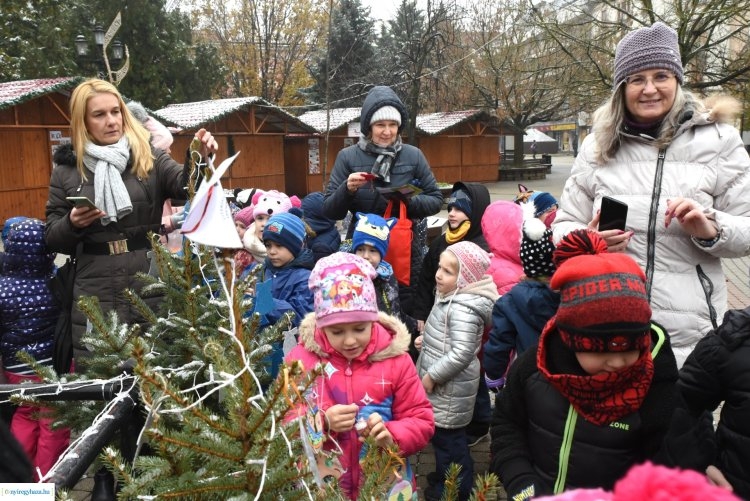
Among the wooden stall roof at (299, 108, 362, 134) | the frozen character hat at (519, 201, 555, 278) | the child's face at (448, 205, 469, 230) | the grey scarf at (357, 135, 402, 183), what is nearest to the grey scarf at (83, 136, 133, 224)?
the grey scarf at (357, 135, 402, 183)

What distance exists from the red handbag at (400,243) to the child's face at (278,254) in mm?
666

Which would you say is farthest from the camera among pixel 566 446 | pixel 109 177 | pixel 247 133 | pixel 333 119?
pixel 333 119

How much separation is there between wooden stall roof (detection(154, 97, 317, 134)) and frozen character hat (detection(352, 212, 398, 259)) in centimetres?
1552

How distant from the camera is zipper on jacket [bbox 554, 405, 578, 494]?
1958mm

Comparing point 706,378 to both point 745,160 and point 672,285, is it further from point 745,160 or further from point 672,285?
point 745,160

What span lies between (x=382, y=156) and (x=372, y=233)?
0.59 metres

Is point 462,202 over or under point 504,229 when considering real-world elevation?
over

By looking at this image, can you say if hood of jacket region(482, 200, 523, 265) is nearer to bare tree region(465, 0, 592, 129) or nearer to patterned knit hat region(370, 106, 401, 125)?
patterned knit hat region(370, 106, 401, 125)

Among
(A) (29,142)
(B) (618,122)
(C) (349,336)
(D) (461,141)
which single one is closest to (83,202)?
(C) (349,336)

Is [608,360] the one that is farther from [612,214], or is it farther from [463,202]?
[463,202]

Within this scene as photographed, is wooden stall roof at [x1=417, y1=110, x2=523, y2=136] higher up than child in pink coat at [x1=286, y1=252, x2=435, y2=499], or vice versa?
wooden stall roof at [x1=417, y1=110, x2=523, y2=136]

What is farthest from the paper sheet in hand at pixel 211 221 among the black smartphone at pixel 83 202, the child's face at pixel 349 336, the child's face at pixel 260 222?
the child's face at pixel 260 222

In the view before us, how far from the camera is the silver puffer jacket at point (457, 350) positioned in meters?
3.27

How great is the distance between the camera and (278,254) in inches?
155
